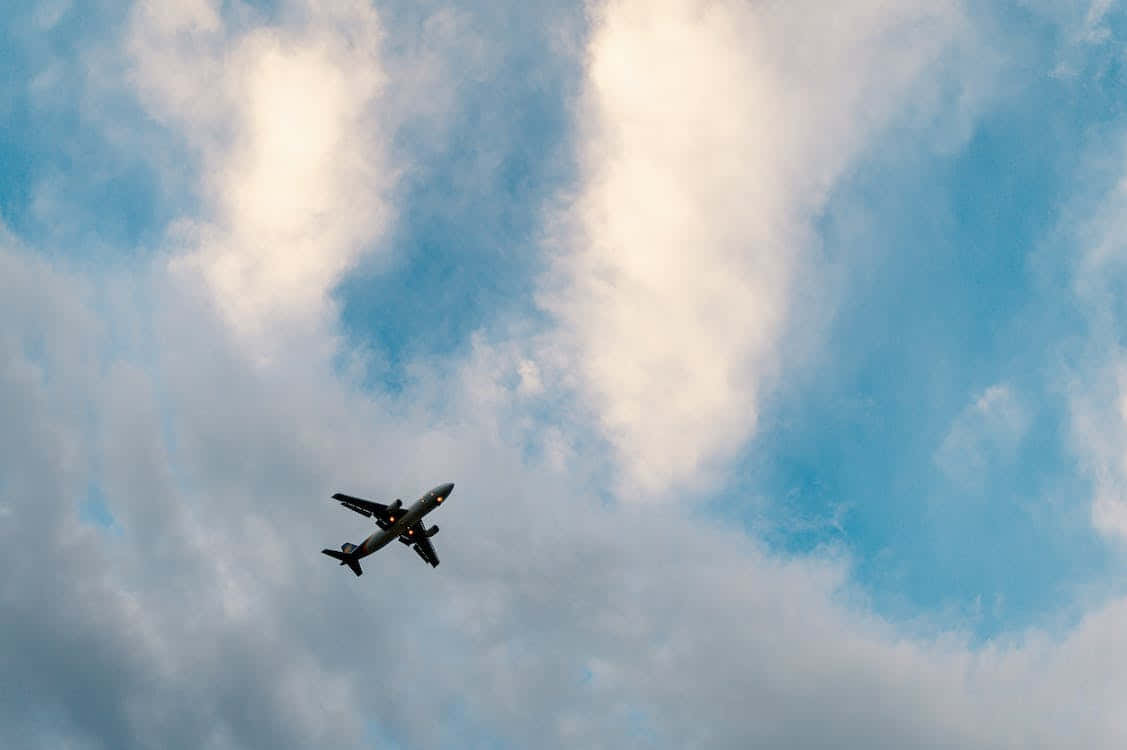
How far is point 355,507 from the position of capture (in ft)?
655

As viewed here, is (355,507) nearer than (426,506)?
No

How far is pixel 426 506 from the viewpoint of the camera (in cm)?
18750

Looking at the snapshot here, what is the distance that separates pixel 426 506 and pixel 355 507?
2263 centimetres
